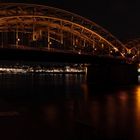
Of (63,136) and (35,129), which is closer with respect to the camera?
(63,136)

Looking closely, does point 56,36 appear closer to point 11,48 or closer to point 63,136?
point 11,48

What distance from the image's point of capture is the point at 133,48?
113250 mm

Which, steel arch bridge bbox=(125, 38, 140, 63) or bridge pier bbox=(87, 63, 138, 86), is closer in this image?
bridge pier bbox=(87, 63, 138, 86)

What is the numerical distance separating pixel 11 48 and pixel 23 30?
23.8m

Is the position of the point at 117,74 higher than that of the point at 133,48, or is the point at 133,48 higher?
the point at 133,48

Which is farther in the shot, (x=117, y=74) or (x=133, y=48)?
(x=133, y=48)

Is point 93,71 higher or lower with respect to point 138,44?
lower

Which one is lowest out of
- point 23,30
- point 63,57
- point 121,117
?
point 121,117

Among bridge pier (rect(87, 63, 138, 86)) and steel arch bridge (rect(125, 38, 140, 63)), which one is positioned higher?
steel arch bridge (rect(125, 38, 140, 63))

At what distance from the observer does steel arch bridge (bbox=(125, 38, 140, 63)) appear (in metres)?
105

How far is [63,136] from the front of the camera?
2233cm

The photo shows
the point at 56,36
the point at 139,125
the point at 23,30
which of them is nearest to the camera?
the point at 139,125

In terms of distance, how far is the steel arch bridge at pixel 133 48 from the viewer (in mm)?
105181

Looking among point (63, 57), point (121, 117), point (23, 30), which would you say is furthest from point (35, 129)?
point (23, 30)
